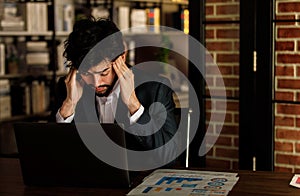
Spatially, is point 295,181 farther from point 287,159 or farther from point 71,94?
point 287,159

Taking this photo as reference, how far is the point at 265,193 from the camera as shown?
204cm

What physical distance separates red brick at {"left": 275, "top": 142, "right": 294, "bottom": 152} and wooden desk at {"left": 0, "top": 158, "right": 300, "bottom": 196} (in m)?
1.37

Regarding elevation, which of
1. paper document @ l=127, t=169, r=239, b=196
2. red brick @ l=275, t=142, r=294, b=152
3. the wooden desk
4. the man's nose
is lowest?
red brick @ l=275, t=142, r=294, b=152

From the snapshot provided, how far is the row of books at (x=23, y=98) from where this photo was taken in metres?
5.16

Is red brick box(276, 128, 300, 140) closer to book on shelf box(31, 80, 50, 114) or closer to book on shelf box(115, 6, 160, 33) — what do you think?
book on shelf box(31, 80, 50, 114)

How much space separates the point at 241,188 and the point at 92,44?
1129 millimetres

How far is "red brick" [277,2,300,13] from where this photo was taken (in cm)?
351

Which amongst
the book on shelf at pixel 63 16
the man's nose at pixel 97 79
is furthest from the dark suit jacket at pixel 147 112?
the book on shelf at pixel 63 16

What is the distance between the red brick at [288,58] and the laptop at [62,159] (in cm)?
179

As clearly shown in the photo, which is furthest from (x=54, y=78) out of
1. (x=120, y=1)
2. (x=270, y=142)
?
(x=270, y=142)

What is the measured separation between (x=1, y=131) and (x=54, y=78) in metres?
0.71

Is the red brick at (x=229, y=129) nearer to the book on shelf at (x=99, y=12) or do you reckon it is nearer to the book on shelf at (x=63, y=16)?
the book on shelf at (x=63, y=16)

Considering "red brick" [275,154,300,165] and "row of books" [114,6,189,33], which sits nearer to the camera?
"red brick" [275,154,300,165]

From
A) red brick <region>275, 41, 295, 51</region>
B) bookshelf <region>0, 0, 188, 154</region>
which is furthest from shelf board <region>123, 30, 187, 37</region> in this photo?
red brick <region>275, 41, 295, 51</region>
